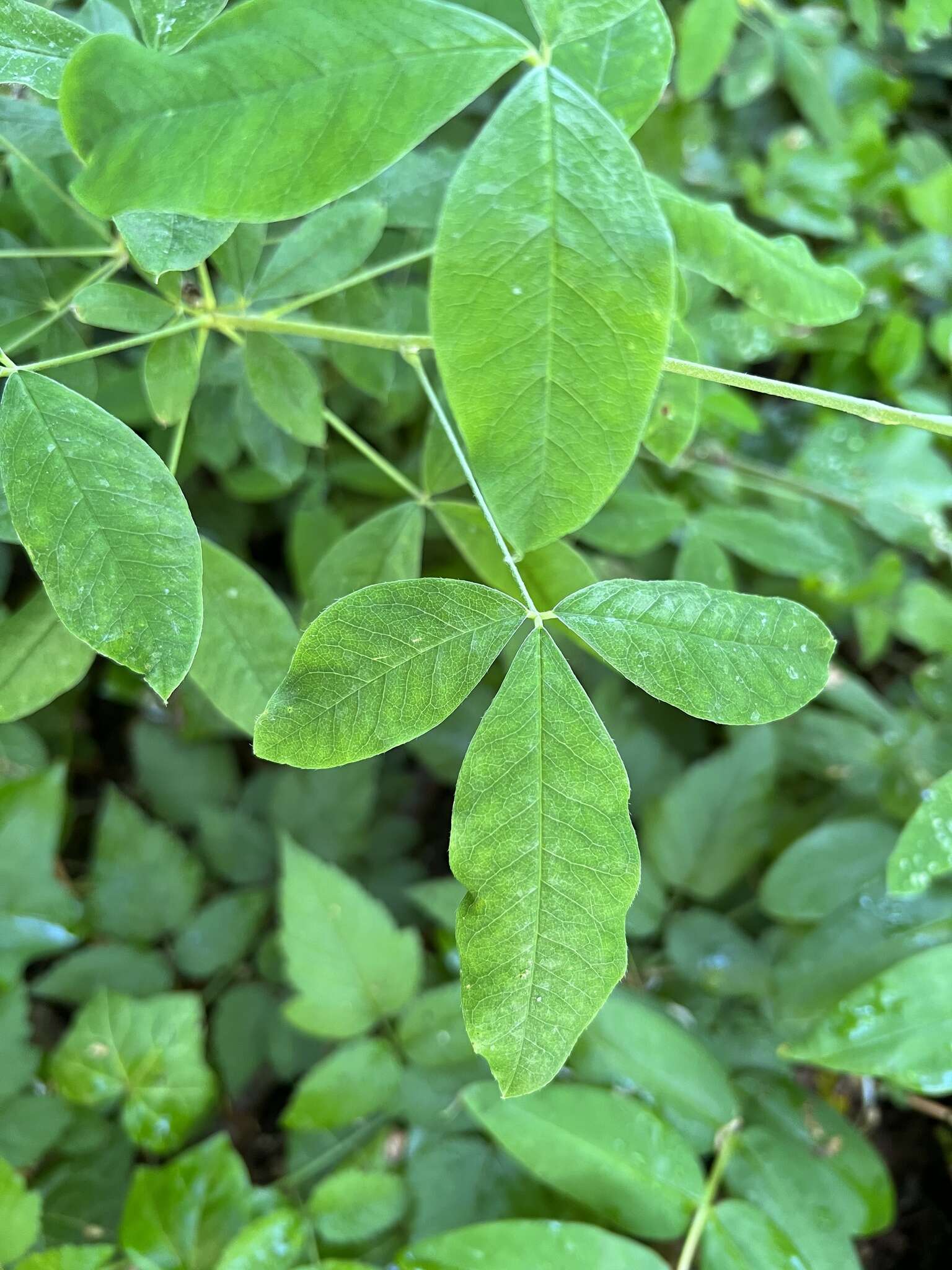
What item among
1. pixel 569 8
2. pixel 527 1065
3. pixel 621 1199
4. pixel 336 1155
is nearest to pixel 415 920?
pixel 336 1155

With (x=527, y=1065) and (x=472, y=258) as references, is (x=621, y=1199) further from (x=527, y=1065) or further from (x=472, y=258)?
(x=472, y=258)

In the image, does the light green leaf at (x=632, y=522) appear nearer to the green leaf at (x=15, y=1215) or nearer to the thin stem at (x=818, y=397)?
the thin stem at (x=818, y=397)

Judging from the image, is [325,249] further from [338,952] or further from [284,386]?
[338,952]

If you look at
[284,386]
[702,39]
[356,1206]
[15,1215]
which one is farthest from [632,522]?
[15,1215]

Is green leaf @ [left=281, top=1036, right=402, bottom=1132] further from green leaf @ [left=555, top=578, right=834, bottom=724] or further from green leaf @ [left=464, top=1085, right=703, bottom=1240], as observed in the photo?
green leaf @ [left=555, top=578, right=834, bottom=724]

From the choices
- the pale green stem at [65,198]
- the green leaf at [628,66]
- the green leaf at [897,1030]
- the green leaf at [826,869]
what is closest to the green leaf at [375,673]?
the green leaf at [628,66]

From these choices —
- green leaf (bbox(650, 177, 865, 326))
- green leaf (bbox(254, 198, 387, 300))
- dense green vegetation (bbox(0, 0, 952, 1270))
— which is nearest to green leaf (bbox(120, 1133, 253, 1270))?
dense green vegetation (bbox(0, 0, 952, 1270))
